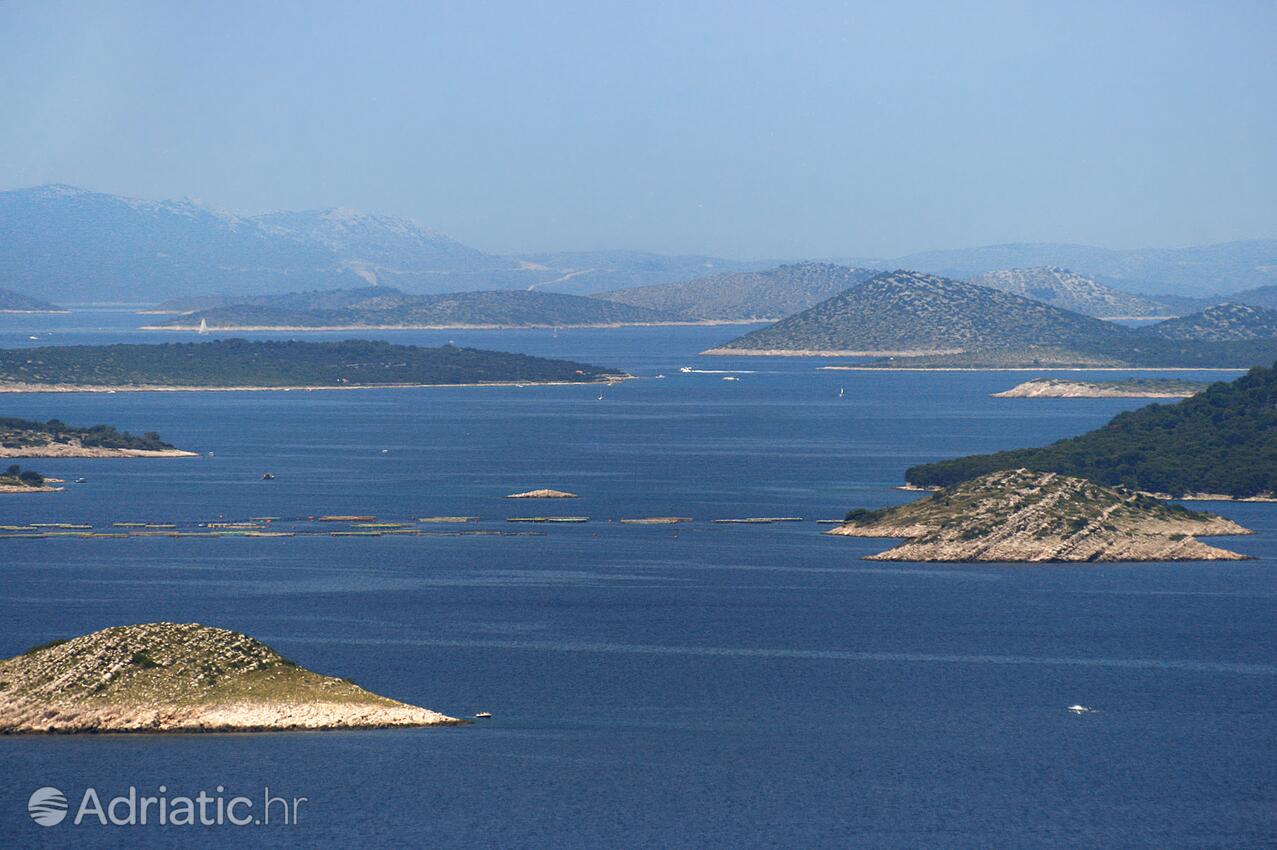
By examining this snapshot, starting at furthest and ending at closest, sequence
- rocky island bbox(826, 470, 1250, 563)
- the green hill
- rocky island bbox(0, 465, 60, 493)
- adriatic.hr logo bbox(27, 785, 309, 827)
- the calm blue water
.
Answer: rocky island bbox(0, 465, 60, 493), the green hill, rocky island bbox(826, 470, 1250, 563), the calm blue water, adriatic.hr logo bbox(27, 785, 309, 827)

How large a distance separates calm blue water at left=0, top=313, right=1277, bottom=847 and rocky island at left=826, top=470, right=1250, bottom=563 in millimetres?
2923

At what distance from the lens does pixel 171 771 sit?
6019cm

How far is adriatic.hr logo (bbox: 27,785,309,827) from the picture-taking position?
56.7 metres

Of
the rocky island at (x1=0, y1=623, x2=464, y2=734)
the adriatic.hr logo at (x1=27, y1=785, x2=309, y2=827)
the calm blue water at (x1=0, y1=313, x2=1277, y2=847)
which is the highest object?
the rocky island at (x1=0, y1=623, x2=464, y2=734)

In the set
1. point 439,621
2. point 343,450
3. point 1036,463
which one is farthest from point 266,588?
point 343,450

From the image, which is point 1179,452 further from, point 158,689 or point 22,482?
point 158,689

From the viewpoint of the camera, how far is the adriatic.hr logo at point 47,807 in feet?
184

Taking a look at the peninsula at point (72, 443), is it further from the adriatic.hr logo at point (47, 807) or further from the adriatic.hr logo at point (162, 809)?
the adriatic.hr logo at point (162, 809)

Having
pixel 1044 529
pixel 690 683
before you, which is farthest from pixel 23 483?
pixel 690 683

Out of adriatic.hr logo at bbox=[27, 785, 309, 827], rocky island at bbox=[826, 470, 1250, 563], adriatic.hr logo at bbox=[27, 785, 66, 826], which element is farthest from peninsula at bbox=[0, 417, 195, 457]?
adriatic.hr logo at bbox=[27, 785, 309, 827]

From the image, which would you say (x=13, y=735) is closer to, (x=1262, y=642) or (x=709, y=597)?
(x=709, y=597)

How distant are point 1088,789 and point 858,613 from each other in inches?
1340

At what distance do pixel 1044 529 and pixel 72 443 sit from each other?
4184 inches

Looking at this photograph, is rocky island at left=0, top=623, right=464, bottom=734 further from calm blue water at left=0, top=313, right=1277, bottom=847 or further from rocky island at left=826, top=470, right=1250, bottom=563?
rocky island at left=826, top=470, right=1250, bottom=563
